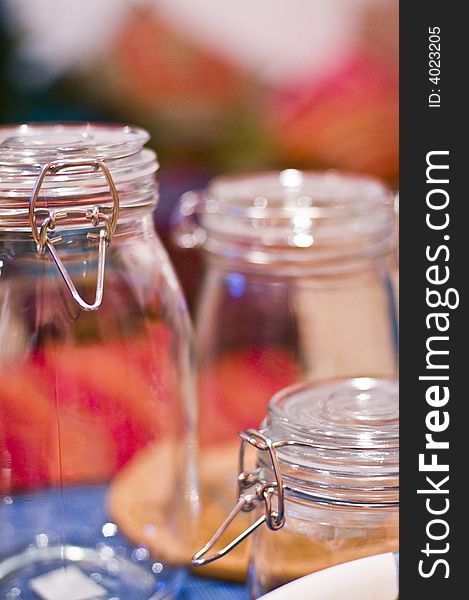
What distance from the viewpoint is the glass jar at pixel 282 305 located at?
542mm

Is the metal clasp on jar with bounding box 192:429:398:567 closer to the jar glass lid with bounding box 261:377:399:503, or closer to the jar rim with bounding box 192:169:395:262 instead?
the jar glass lid with bounding box 261:377:399:503

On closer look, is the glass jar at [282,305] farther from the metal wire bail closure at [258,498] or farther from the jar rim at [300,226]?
the metal wire bail closure at [258,498]

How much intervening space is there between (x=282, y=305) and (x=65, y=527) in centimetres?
17

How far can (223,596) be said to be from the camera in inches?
16.8

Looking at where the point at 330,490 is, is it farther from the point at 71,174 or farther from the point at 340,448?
the point at 71,174

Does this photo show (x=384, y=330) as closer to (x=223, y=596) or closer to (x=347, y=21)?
(x=223, y=596)

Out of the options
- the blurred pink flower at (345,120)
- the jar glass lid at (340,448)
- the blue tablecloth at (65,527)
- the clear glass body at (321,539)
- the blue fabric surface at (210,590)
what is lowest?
the blue fabric surface at (210,590)

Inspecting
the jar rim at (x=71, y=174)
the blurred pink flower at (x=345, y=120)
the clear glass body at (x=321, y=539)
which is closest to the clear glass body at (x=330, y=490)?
the clear glass body at (x=321, y=539)

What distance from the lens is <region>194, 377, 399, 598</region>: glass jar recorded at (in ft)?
1.11

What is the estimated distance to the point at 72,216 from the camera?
38 centimetres

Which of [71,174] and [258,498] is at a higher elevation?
[71,174]

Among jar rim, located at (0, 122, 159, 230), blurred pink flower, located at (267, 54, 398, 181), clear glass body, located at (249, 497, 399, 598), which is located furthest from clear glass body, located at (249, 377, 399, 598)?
blurred pink flower, located at (267, 54, 398, 181)

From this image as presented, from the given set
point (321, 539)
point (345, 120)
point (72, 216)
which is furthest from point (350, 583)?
point (345, 120)

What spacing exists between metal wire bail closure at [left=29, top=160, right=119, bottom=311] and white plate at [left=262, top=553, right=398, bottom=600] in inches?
5.0
